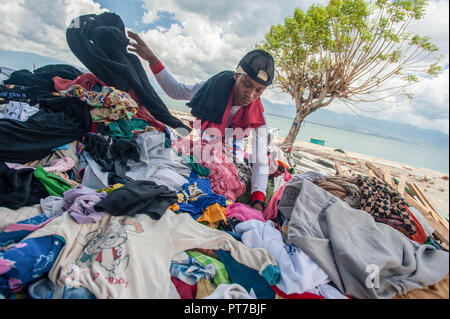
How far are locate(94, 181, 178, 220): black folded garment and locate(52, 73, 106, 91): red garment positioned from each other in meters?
1.31

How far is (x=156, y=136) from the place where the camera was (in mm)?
1706

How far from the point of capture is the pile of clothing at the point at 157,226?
71 cm

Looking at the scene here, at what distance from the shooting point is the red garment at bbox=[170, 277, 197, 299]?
2.59ft

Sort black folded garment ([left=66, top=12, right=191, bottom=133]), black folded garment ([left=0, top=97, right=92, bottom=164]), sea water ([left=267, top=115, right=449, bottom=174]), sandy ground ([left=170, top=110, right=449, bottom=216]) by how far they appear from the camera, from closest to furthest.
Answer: black folded garment ([left=0, top=97, right=92, bottom=164]), black folded garment ([left=66, top=12, right=191, bottom=133]), sandy ground ([left=170, top=110, right=449, bottom=216]), sea water ([left=267, top=115, right=449, bottom=174])

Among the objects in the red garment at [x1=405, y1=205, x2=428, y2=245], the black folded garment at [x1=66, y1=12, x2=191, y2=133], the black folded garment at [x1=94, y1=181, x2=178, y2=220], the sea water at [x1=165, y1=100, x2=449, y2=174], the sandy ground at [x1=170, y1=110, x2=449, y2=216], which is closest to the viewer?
the black folded garment at [x1=94, y1=181, x2=178, y2=220]

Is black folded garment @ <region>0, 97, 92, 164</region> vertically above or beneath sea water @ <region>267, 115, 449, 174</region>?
beneath

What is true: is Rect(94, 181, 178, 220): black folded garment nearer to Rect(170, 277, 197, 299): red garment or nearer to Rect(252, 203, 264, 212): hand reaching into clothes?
Rect(170, 277, 197, 299): red garment

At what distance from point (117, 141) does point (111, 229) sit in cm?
91

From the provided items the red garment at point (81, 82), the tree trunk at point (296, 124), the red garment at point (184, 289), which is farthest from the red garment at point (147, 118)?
the tree trunk at point (296, 124)

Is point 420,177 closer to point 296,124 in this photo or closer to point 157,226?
point 296,124

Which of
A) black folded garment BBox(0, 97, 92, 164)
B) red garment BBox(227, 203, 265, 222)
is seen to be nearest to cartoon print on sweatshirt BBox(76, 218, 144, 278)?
red garment BBox(227, 203, 265, 222)

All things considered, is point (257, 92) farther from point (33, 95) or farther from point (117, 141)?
point (33, 95)

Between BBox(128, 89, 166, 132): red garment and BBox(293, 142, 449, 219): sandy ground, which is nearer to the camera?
BBox(128, 89, 166, 132): red garment
